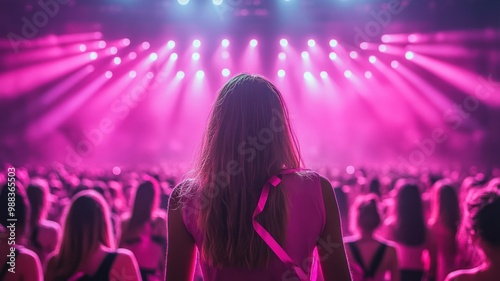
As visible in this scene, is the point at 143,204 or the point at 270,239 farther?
the point at 143,204

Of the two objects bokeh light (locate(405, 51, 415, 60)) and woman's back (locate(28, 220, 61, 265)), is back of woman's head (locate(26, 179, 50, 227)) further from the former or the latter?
bokeh light (locate(405, 51, 415, 60))

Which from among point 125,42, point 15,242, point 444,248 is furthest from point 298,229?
point 125,42

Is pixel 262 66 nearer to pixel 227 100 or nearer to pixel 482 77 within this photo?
pixel 482 77

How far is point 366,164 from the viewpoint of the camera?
70.2 ft

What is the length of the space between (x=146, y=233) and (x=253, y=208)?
2762 millimetres

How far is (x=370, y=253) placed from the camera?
10.5 ft

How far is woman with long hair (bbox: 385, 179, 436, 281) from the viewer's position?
3902mm

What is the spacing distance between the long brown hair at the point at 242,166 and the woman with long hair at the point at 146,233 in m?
2.61

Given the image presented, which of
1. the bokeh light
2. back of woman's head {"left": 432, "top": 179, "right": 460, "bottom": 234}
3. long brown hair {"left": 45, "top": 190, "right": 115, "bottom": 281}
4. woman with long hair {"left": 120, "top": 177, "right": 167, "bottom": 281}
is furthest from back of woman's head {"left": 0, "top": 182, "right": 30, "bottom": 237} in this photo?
the bokeh light

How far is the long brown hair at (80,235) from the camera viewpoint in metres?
2.53

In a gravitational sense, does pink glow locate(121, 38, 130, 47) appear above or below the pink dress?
above

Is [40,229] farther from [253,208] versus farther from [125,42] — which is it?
[125,42]

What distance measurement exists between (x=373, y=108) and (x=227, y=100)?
19.9 metres

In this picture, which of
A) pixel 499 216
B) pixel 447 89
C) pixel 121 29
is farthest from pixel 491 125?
pixel 499 216
